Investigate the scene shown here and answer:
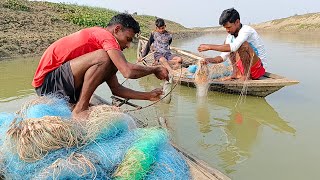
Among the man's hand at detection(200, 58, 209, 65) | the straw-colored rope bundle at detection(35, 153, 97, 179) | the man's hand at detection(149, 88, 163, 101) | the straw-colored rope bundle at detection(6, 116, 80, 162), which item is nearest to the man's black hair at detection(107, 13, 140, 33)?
the man's hand at detection(149, 88, 163, 101)

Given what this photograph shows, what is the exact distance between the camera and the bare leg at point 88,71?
2949 mm

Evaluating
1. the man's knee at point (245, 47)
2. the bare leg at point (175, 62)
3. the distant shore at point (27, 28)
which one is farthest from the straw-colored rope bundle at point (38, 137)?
the distant shore at point (27, 28)

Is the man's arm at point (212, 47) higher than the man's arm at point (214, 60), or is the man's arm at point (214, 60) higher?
the man's arm at point (212, 47)

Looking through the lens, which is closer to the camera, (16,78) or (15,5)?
(16,78)

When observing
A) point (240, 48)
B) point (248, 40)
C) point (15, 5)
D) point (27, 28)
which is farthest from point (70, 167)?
point (15, 5)

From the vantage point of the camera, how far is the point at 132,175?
1.98 metres

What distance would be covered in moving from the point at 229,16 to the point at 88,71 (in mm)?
3097

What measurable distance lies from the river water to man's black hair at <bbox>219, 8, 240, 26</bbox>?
1.47m

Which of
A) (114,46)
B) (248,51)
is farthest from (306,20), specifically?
(114,46)

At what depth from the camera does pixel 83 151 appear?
6.63 feet

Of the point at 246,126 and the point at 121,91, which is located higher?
the point at 121,91

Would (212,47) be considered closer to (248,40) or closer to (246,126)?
(248,40)

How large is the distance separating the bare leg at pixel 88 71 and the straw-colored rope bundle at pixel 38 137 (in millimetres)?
990

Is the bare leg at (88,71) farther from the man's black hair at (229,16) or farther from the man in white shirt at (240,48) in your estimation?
the man's black hair at (229,16)
